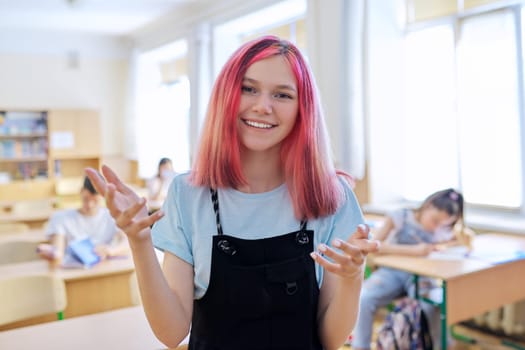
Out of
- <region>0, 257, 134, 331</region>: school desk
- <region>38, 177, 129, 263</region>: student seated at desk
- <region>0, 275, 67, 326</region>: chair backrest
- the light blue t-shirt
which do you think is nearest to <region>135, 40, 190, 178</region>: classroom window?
<region>38, 177, 129, 263</region>: student seated at desk

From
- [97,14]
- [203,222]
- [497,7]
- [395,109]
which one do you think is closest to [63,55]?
[97,14]

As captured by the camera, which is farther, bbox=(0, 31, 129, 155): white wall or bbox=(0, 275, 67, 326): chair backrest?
bbox=(0, 31, 129, 155): white wall

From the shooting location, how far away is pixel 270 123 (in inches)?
46.2

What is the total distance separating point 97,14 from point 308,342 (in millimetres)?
7378

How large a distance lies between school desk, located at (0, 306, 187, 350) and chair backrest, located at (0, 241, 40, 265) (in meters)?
1.73

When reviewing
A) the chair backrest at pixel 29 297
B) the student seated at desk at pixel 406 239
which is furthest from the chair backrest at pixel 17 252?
the student seated at desk at pixel 406 239

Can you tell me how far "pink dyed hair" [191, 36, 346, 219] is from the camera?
117cm

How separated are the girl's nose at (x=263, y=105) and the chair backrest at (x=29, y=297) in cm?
178

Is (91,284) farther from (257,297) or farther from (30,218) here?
(30,218)

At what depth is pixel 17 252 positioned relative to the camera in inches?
142

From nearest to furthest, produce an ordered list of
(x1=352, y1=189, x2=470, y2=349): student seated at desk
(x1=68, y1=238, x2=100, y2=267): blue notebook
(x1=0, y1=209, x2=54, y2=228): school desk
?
(x1=68, y1=238, x2=100, y2=267): blue notebook < (x1=352, y1=189, x2=470, y2=349): student seated at desk < (x1=0, y1=209, x2=54, y2=228): school desk

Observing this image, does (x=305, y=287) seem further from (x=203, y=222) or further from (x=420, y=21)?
(x=420, y=21)

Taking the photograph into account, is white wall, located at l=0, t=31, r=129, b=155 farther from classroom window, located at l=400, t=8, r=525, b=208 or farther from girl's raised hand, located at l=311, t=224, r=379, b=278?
girl's raised hand, located at l=311, t=224, r=379, b=278

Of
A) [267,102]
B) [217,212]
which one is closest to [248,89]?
[267,102]
